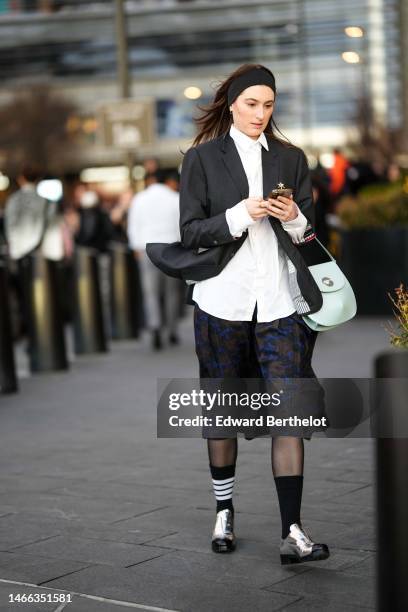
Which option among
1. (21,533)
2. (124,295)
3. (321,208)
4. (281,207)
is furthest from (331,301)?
(124,295)

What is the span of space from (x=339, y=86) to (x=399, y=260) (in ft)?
231

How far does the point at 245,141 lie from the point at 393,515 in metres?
2.52

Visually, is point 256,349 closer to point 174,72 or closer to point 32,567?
point 32,567

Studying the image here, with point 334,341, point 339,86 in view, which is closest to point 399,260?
point 334,341

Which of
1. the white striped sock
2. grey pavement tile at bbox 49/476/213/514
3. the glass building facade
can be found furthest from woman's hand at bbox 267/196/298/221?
the glass building facade

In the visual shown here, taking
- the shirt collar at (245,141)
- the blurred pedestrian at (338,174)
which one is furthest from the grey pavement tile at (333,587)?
the blurred pedestrian at (338,174)

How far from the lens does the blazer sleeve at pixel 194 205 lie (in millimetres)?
5047

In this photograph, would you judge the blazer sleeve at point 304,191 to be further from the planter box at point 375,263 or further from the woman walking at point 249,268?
the planter box at point 375,263

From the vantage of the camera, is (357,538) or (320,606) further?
(357,538)

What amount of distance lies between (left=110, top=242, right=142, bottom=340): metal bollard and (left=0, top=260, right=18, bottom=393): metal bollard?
478 cm

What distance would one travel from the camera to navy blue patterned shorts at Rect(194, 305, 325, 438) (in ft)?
16.5

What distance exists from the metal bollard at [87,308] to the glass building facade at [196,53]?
6718 centimetres

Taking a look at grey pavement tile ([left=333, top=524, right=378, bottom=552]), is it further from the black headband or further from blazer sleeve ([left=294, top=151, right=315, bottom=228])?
the black headband

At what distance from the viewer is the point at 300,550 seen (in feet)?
15.9
